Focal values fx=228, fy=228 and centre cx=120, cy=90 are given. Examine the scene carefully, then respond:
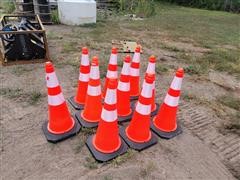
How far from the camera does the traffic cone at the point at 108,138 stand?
2318mm

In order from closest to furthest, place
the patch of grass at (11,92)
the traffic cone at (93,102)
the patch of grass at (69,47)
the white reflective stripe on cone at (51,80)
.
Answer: the white reflective stripe on cone at (51,80) → the traffic cone at (93,102) → the patch of grass at (11,92) → the patch of grass at (69,47)

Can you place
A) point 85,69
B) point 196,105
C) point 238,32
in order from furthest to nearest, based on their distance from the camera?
point 238,32
point 196,105
point 85,69

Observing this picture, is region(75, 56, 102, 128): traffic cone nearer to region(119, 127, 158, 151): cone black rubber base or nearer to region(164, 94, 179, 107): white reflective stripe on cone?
region(119, 127, 158, 151): cone black rubber base

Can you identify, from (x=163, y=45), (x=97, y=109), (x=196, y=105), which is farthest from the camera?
(x=163, y=45)

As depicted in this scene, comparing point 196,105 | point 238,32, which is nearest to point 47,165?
point 196,105

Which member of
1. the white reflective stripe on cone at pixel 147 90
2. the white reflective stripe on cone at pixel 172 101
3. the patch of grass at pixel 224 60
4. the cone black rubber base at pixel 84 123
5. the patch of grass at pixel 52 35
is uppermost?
the white reflective stripe on cone at pixel 147 90

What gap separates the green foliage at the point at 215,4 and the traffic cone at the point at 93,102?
53.3ft

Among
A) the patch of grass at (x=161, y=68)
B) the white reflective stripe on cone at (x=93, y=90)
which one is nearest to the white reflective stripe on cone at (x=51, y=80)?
the white reflective stripe on cone at (x=93, y=90)

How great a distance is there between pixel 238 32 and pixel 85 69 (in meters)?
7.73

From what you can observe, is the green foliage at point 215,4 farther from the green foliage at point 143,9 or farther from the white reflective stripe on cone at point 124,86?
the white reflective stripe on cone at point 124,86

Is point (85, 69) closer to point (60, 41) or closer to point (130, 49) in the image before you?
point (130, 49)

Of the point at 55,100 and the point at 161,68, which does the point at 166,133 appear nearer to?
the point at 55,100

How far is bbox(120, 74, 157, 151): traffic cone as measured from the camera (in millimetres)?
2463

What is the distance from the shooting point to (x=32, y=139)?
264cm
